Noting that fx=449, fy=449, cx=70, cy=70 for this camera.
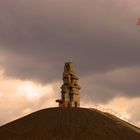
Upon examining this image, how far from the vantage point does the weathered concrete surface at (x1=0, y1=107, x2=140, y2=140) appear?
10194cm

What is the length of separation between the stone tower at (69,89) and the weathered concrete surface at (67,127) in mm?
5615

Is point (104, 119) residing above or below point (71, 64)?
below

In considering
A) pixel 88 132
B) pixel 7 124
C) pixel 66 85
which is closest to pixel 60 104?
pixel 66 85

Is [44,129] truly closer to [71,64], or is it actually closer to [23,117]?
[23,117]

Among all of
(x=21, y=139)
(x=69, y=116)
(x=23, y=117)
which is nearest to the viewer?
(x=21, y=139)

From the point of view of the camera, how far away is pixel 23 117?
122 metres

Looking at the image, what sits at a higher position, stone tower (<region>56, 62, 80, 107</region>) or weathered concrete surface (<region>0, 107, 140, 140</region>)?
stone tower (<region>56, 62, 80, 107</region>)

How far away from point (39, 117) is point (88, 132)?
18263 millimetres

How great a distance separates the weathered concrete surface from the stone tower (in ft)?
18.4

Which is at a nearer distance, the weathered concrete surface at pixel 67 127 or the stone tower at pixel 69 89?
the weathered concrete surface at pixel 67 127

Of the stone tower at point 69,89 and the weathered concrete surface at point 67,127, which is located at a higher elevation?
the stone tower at point 69,89

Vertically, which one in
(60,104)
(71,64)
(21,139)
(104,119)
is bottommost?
(21,139)

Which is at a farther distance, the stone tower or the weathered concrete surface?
the stone tower

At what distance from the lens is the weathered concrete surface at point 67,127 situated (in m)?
102
